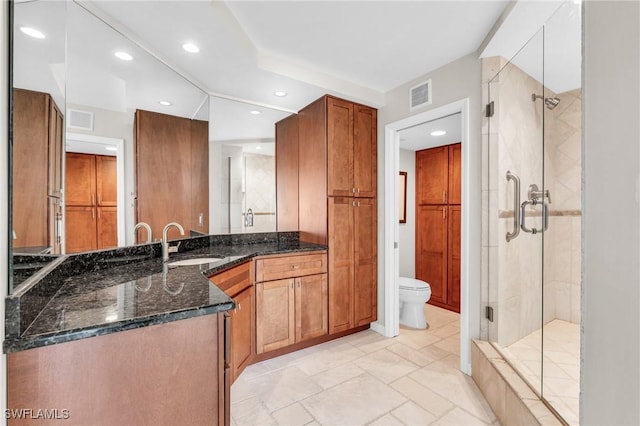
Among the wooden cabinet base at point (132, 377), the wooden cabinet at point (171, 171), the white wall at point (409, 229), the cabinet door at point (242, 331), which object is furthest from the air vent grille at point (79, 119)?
the white wall at point (409, 229)

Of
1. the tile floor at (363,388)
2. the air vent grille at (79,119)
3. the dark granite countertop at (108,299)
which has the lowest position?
the tile floor at (363,388)

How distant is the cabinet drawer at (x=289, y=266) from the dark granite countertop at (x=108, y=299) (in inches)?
21.0

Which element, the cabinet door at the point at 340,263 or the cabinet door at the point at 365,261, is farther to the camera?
the cabinet door at the point at 365,261

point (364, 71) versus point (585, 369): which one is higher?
point (364, 71)

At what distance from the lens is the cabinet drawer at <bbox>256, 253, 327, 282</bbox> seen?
7.79ft

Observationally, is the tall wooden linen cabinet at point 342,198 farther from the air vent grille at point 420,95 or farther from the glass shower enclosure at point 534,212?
the glass shower enclosure at point 534,212

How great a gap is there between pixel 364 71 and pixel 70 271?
2484mm

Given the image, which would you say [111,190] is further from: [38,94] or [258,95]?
[258,95]

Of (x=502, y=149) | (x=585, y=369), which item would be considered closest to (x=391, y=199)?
(x=502, y=149)

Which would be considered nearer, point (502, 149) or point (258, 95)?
point (502, 149)

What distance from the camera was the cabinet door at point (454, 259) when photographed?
371 centimetres

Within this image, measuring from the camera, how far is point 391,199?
2.95 meters

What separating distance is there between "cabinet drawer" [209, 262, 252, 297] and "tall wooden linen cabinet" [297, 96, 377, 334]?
85cm

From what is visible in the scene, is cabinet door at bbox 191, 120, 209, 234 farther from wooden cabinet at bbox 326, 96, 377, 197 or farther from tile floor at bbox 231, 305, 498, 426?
tile floor at bbox 231, 305, 498, 426
